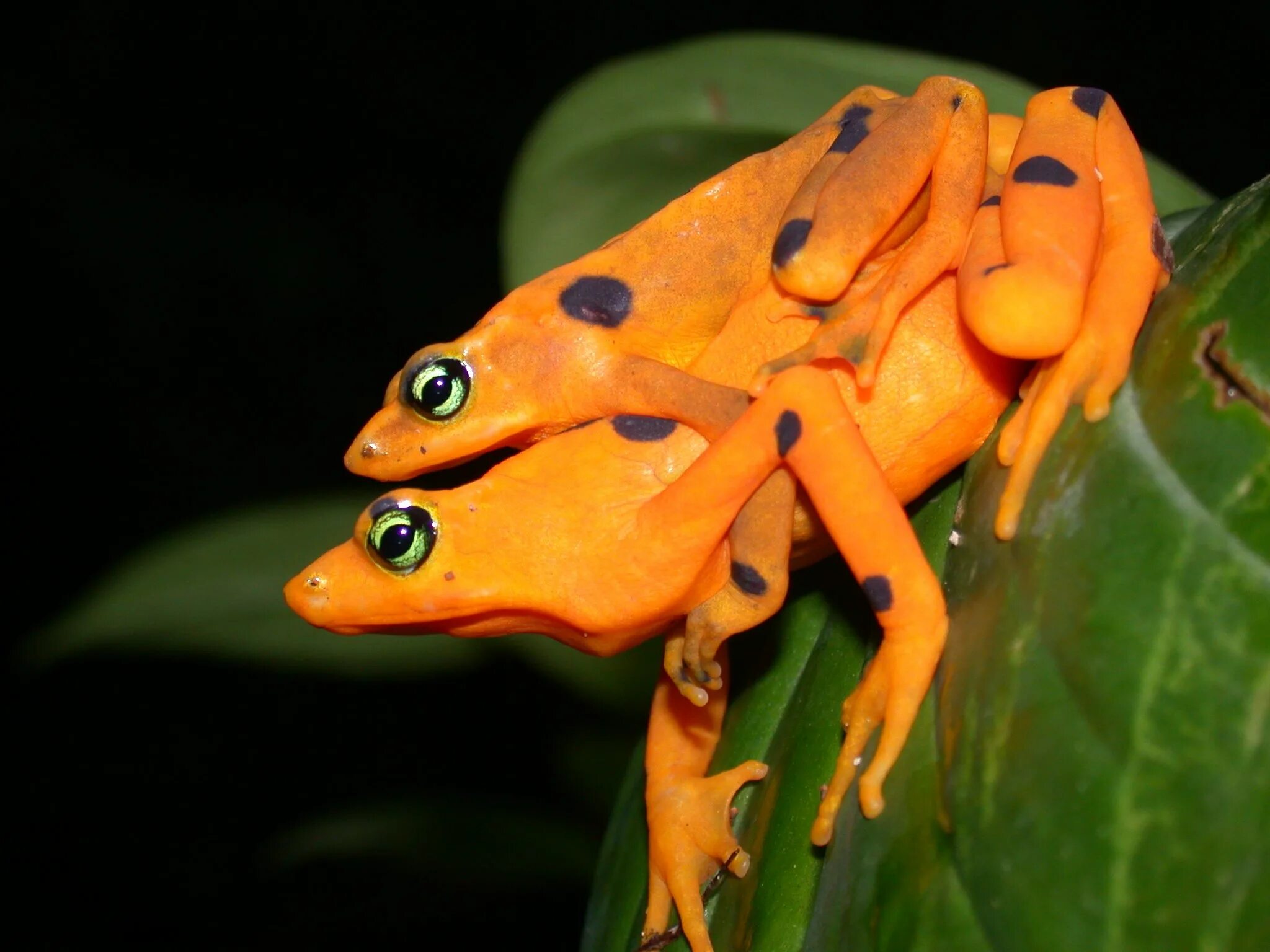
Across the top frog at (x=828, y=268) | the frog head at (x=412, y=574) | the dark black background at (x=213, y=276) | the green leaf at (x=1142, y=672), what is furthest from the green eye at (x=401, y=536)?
the dark black background at (x=213, y=276)

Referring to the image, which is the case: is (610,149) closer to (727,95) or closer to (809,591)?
(727,95)

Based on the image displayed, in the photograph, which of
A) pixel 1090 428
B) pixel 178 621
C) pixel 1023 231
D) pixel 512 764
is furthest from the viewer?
pixel 512 764

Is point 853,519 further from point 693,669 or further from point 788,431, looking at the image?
point 693,669

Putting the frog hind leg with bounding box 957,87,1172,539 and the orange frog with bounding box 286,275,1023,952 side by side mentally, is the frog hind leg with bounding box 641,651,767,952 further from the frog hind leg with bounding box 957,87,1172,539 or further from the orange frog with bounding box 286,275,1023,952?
the frog hind leg with bounding box 957,87,1172,539

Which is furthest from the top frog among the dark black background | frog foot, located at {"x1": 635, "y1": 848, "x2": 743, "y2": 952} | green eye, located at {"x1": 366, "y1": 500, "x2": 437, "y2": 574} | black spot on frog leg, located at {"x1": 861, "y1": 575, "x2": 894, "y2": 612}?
the dark black background

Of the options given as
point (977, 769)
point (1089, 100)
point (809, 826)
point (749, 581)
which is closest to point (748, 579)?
point (749, 581)

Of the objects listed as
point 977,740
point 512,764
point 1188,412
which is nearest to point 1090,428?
point 1188,412

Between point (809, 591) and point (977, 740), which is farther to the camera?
point (809, 591)

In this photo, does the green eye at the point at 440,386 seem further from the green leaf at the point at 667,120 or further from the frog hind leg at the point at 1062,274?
the green leaf at the point at 667,120
